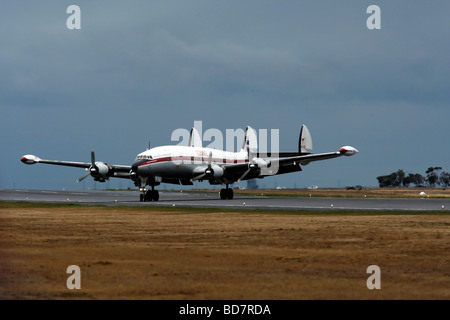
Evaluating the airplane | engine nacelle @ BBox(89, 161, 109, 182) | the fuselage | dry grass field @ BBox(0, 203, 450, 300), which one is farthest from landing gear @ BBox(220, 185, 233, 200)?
dry grass field @ BBox(0, 203, 450, 300)

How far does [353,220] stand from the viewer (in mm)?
38125

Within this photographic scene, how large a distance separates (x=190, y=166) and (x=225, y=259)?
45895 mm

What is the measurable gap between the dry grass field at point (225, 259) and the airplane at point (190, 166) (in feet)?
87.9

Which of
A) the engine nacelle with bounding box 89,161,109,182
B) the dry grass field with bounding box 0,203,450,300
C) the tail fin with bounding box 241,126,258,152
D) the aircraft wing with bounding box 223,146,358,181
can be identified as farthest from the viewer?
the tail fin with bounding box 241,126,258,152

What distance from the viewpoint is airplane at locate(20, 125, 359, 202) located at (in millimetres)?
62531

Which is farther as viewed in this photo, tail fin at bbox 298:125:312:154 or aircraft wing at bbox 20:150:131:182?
tail fin at bbox 298:125:312:154

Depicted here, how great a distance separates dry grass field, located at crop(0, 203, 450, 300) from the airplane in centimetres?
2680

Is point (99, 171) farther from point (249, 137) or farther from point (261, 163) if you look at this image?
point (249, 137)

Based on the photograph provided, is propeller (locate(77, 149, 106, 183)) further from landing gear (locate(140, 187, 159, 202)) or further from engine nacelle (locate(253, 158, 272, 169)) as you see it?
engine nacelle (locate(253, 158, 272, 169))

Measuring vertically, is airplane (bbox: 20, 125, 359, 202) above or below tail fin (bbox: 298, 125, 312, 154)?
below

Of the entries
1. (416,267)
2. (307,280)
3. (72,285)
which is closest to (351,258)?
(416,267)

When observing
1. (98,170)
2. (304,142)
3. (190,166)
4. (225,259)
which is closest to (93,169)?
(98,170)
